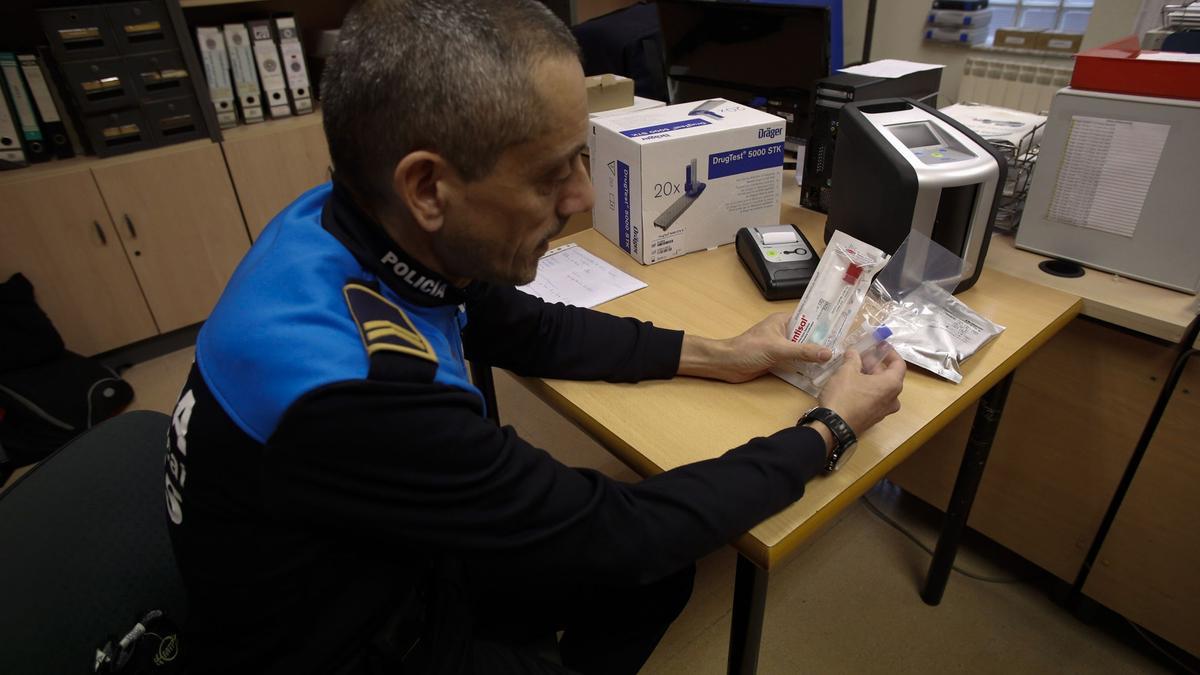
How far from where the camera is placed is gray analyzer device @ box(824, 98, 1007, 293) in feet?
3.46

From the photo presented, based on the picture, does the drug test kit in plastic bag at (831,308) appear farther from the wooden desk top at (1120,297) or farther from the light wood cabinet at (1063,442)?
the light wood cabinet at (1063,442)

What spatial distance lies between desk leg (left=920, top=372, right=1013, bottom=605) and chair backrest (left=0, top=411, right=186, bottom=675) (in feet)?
4.10

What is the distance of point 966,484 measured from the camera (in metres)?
1.38

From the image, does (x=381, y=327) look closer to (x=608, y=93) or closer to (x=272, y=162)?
(x=608, y=93)

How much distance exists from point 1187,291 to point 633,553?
3.42 ft

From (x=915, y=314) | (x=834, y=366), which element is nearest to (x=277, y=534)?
(x=834, y=366)

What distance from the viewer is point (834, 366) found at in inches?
37.8

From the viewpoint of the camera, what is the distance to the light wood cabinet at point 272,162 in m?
2.49

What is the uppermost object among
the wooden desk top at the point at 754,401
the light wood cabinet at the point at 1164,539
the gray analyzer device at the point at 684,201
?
the gray analyzer device at the point at 684,201

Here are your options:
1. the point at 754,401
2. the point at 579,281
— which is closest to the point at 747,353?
the point at 754,401

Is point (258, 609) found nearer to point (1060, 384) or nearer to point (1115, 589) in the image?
point (1060, 384)

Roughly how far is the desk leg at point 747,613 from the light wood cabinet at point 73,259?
241 cm

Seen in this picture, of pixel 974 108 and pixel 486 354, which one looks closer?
pixel 486 354

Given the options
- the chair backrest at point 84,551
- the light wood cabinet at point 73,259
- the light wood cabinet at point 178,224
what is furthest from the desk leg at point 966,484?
the light wood cabinet at point 73,259
